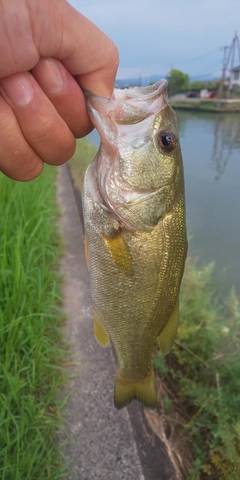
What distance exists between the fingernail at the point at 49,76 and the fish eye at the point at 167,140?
0.41 m

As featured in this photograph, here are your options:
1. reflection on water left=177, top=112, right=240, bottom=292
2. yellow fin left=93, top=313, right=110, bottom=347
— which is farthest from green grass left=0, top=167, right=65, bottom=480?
reflection on water left=177, top=112, right=240, bottom=292

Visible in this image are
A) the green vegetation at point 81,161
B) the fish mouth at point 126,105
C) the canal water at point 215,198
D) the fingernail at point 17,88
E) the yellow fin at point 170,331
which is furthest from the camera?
the green vegetation at point 81,161

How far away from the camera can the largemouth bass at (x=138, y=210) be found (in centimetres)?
135

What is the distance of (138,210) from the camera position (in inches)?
55.4

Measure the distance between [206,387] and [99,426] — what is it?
709mm

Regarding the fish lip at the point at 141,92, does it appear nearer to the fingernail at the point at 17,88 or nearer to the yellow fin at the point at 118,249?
the fingernail at the point at 17,88

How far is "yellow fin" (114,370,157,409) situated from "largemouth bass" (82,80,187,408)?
0.31 m

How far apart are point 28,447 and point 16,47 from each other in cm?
175

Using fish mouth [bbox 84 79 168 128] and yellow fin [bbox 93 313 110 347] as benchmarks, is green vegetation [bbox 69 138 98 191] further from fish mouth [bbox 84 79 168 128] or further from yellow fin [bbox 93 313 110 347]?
fish mouth [bbox 84 79 168 128]

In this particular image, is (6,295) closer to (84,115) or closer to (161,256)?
(161,256)

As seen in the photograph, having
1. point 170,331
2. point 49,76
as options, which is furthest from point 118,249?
point 49,76

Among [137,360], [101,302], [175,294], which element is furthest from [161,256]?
[137,360]

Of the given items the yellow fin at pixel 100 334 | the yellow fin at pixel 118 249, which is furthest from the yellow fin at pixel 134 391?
the yellow fin at pixel 118 249

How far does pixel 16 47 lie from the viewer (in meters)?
0.97
